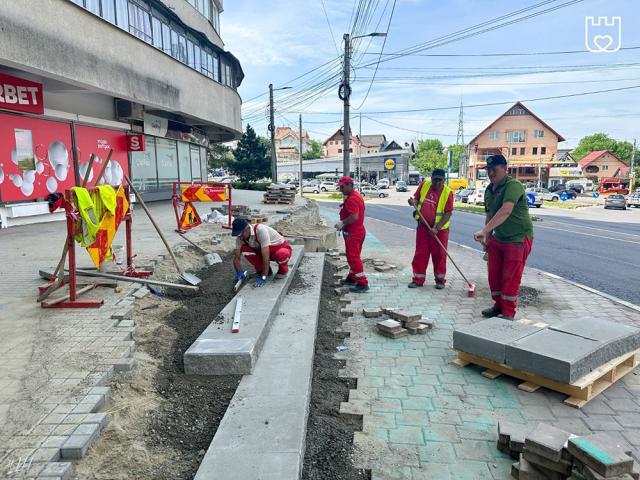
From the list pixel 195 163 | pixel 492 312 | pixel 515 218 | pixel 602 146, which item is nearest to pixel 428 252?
pixel 492 312

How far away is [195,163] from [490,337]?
2270 centimetres

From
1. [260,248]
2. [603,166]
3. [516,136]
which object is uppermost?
[516,136]

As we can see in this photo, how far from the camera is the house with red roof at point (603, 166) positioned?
7544 cm

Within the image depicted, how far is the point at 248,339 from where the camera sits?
13.3 ft

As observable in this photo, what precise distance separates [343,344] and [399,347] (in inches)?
24.7

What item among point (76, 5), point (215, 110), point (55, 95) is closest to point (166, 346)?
point (76, 5)

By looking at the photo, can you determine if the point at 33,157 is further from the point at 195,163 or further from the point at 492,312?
the point at 195,163

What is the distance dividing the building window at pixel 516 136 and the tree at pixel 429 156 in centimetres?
2855

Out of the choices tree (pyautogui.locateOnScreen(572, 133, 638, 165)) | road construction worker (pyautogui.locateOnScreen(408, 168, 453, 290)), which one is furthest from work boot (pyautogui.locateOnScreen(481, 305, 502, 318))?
tree (pyautogui.locateOnScreen(572, 133, 638, 165))

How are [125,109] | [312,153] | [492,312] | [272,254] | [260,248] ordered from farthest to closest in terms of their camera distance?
[312,153] < [125,109] < [272,254] < [260,248] < [492,312]

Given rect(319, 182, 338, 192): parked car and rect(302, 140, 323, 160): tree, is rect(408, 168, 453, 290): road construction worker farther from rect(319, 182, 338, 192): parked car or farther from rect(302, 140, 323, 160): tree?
rect(302, 140, 323, 160): tree

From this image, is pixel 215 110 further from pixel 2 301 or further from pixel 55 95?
pixel 2 301

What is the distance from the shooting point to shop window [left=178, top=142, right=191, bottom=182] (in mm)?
21906

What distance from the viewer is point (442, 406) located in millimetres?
3602
